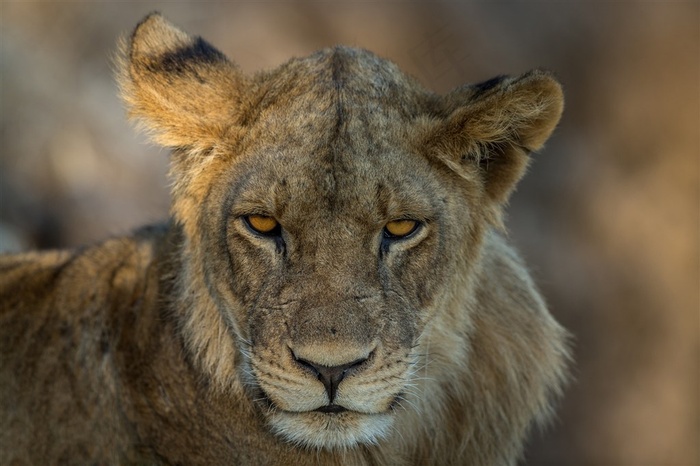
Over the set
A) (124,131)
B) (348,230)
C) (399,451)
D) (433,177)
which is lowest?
(399,451)

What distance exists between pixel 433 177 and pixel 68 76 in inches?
275

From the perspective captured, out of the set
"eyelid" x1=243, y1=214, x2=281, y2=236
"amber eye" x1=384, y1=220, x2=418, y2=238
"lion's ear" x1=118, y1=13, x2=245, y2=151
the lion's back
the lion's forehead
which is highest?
"lion's ear" x1=118, y1=13, x2=245, y2=151

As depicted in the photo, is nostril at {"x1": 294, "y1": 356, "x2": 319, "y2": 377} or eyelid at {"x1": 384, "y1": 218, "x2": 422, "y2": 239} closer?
nostril at {"x1": 294, "y1": 356, "x2": 319, "y2": 377}

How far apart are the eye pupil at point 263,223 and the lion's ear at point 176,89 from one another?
0.41 m

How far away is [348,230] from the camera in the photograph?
314 cm

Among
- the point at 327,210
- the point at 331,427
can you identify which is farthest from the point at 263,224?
the point at 331,427

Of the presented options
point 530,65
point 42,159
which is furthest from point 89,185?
point 530,65

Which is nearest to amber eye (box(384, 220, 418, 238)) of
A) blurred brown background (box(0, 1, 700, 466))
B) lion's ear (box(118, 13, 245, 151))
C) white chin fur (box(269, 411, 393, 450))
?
white chin fur (box(269, 411, 393, 450))

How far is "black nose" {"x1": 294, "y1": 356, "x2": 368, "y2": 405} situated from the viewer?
2.93 meters

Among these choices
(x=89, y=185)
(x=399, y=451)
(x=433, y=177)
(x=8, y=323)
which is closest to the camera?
(x=433, y=177)

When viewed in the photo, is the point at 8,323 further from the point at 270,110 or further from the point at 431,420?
the point at 431,420

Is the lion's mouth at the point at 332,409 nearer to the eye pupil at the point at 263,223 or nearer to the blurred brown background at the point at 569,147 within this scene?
the eye pupil at the point at 263,223

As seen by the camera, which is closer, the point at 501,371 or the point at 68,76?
the point at 501,371

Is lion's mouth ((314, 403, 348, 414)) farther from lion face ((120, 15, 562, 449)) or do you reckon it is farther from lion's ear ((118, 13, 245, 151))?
lion's ear ((118, 13, 245, 151))
